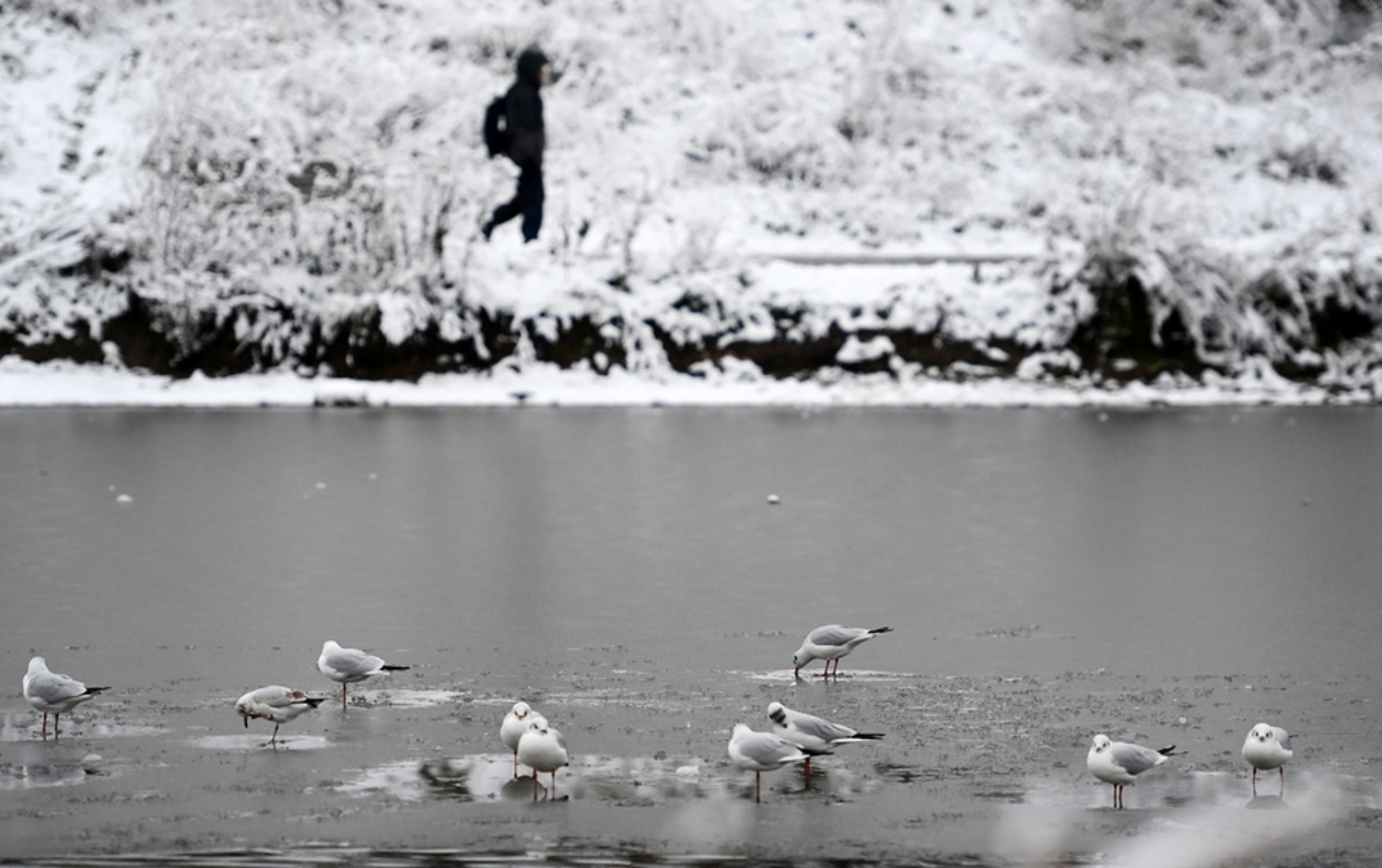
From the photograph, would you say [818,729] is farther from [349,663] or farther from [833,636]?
[349,663]

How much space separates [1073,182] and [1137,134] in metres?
3.71

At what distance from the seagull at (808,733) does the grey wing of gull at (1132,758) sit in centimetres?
98

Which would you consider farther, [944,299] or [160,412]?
[944,299]

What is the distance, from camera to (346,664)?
8438mm

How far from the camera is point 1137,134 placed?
41594 millimetres

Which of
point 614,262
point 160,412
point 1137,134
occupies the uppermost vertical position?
point 1137,134

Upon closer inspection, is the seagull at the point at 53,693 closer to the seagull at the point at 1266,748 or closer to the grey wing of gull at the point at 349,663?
the grey wing of gull at the point at 349,663

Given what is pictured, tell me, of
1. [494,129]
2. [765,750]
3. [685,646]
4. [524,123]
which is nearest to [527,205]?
[524,123]

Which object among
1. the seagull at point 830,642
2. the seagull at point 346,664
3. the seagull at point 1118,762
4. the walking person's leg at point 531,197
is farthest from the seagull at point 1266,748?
the walking person's leg at point 531,197

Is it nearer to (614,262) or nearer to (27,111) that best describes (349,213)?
(614,262)

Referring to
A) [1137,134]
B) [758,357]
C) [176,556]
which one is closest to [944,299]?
[758,357]

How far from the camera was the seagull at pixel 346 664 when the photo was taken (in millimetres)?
8445

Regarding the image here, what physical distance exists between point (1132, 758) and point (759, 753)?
5.05ft

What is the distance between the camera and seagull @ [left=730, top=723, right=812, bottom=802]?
7.07 metres
